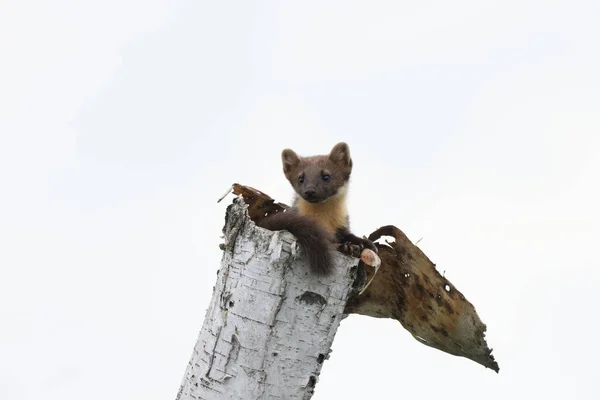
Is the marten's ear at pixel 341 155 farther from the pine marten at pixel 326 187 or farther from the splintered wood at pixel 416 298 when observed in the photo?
the splintered wood at pixel 416 298

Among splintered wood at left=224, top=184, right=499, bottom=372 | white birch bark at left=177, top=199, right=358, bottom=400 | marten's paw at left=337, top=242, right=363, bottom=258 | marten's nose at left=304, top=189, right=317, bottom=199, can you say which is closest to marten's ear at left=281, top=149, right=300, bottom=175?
marten's nose at left=304, top=189, right=317, bottom=199

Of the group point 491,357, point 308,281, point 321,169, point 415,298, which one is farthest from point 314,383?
point 321,169

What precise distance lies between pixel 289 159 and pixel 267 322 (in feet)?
7.62

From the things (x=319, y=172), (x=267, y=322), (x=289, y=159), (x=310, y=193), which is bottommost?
(x=267, y=322)

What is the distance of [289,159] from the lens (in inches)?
261

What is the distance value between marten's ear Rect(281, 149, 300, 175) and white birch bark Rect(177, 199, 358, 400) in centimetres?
190

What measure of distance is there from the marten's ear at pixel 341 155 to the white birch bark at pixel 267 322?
192cm

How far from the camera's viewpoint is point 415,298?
5.55 metres

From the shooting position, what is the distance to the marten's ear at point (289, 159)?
6.61 metres

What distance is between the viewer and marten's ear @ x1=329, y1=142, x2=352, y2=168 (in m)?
6.53

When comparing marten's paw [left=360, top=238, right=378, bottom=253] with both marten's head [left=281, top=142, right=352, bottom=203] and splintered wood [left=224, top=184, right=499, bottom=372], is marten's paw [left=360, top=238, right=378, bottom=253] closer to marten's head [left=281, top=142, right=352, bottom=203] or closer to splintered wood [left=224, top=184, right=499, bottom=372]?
splintered wood [left=224, top=184, right=499, bottom=372]

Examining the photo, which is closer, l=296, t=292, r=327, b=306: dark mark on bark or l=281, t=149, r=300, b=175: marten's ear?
l=296, t=292, r=327, b=306: dark mark on bark

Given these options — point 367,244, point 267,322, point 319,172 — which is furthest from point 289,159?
point 267,322

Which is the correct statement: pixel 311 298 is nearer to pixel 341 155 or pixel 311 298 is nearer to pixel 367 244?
pixel 367 244
